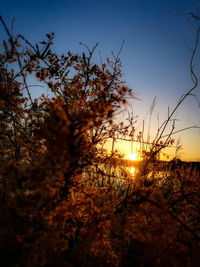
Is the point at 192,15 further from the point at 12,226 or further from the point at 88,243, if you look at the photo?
the point at 88,243

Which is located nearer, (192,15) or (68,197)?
(68,197)

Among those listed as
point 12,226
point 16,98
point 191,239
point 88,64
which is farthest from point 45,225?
point 16,98

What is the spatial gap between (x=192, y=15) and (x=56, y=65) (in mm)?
3035

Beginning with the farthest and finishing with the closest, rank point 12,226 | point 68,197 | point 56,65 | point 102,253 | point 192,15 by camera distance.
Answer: point 56,65
point 192,15
point 102,253
point 68,197
point 12,226

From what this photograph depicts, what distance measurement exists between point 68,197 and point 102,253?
1298mm

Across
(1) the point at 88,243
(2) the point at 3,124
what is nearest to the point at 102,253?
(1) the point at 88,243

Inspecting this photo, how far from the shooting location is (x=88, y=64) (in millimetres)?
3537

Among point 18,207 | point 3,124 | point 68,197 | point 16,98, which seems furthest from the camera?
point 3,124

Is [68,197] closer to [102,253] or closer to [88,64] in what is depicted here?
[102,253]

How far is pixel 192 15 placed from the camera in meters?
2.69

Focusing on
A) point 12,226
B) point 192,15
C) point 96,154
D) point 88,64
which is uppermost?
point 192,15

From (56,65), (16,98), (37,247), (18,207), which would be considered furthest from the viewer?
(16,98)

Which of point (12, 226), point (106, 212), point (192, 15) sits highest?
point (192, 15)

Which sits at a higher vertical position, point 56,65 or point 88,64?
point 88,64
